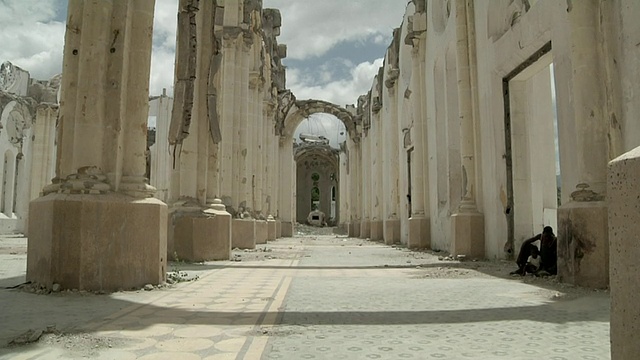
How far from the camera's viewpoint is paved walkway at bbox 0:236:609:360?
9.98 ft

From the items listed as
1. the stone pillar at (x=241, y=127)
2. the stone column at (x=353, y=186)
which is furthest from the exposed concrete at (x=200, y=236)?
the stone column at (x=353, y=186)

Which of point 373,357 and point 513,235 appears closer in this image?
point 373,357

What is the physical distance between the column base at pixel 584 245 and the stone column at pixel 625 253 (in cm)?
483

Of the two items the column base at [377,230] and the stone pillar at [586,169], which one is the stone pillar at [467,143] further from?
the column base at [377,230]

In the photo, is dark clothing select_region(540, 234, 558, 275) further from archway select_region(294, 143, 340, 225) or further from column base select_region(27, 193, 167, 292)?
archway select_region(294, 143, 340, 225)

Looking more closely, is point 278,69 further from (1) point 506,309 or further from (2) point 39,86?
(1) point 506,309

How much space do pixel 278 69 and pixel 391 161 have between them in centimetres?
1148

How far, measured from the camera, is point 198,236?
9602 millimetres

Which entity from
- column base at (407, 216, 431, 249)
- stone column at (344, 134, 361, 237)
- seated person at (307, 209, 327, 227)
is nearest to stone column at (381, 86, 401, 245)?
column base at (407, 216, 431, 249)

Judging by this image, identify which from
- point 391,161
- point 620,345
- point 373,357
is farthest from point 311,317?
point 391,161

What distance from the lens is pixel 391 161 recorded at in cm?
2169

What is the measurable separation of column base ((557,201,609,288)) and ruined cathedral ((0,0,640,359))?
2cm

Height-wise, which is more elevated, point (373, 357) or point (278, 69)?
point (278, 69)

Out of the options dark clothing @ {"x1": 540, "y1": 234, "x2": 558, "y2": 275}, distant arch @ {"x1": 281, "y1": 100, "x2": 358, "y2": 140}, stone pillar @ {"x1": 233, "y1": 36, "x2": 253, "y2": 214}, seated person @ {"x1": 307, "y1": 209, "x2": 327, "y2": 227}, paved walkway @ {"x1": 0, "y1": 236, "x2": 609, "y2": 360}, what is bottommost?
paved walkway @ {"x1": 0, "y1": 236, "x2": 609, "y2": 360}
